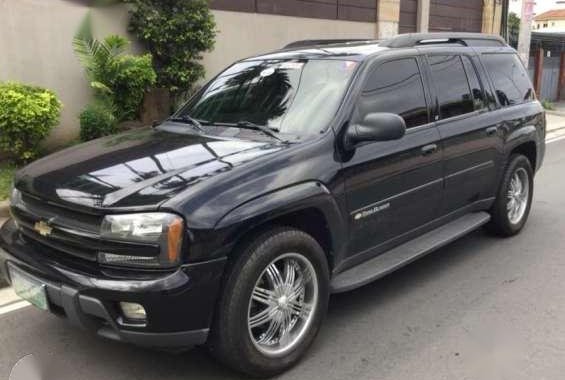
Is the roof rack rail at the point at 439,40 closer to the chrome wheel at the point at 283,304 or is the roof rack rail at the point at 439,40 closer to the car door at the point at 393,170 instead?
the car door at the point at 393,170

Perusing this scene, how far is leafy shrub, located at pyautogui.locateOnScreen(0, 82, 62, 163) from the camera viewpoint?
289 inches

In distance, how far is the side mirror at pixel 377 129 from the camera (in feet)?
12.1

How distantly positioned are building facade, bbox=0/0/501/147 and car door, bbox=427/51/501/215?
6341mm

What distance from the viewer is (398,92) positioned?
4.33m

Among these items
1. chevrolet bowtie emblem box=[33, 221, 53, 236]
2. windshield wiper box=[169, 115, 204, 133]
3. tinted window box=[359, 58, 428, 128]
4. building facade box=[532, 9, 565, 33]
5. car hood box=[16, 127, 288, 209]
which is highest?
tinted window box=[359, 58, 428, 128]

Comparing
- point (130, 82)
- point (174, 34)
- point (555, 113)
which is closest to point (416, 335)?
point (130, 82)

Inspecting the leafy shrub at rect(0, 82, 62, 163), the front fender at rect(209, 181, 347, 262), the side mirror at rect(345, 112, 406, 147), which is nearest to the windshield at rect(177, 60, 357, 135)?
the side mirror at rect(345, 112, 406, 147)

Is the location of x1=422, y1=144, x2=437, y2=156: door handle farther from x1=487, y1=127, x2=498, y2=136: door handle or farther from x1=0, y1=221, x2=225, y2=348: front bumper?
x1=0, y1=221, x2=225, y2=348: front bumper

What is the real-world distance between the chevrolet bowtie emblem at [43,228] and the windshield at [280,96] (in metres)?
1.45

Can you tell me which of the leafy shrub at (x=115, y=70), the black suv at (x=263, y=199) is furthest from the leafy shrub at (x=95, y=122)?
the black suv at (x=263, y=199)

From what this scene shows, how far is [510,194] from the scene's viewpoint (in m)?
5.79

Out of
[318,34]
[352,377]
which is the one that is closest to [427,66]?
[352,377]

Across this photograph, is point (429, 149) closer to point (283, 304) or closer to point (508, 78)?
point (283, 304)

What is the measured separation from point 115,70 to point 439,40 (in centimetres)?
543
